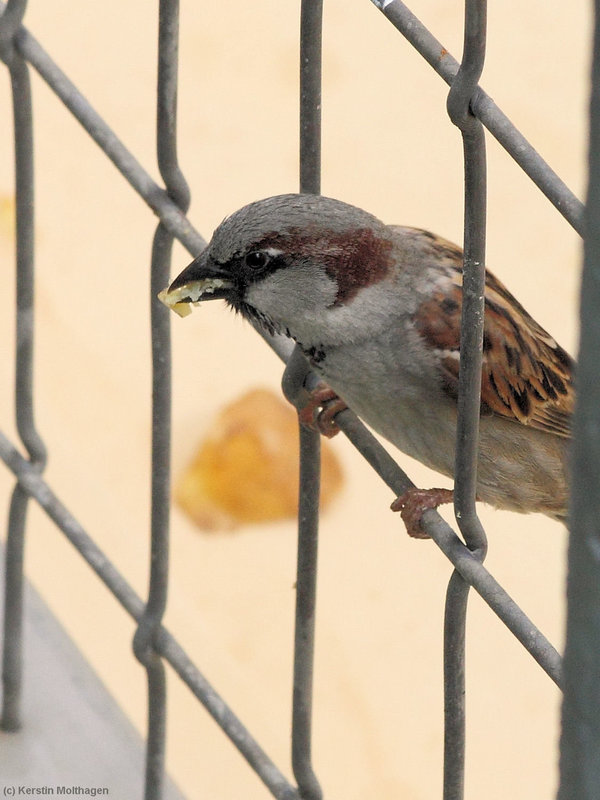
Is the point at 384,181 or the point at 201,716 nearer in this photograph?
the point at 201,716

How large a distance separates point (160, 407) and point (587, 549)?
69cm

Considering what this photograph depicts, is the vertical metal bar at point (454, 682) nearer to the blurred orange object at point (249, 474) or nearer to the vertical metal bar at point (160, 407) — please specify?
the vertical metal bar at point (160, 407)

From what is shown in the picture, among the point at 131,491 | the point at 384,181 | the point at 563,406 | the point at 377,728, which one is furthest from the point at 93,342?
the point at 563,406

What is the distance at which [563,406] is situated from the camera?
4.43 feet

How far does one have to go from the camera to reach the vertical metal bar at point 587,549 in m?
0.33

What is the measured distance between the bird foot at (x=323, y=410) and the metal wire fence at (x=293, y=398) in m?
0.02

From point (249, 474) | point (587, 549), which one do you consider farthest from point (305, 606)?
point (249, 474)

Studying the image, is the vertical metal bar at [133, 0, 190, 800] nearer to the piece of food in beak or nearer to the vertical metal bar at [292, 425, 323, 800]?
the piece of food in beak

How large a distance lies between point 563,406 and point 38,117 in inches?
103

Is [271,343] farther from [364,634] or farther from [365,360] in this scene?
[364,634]

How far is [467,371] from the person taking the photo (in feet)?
2.31

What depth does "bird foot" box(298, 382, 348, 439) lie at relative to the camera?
3.16ft

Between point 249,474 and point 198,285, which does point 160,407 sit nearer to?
point 198,285

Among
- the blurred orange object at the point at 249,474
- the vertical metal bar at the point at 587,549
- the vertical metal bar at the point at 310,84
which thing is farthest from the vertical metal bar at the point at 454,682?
the blurred orange object at the point at 249,474
